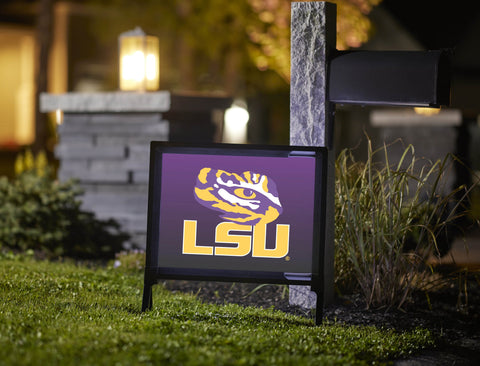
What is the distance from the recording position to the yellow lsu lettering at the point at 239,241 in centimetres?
634

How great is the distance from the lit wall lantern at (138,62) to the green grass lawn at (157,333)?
12.4 ft

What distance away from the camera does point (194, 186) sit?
6.40 m

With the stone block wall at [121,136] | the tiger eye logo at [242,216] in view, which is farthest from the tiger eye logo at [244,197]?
the stone block wall at [121,136]

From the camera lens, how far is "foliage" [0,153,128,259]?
9727 millimetres

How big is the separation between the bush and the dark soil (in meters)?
2.01

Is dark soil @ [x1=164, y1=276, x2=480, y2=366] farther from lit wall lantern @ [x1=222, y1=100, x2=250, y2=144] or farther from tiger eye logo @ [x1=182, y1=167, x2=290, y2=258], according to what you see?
lit wall lantern @ [x1=222, y1=100, x2=250, y2=144]

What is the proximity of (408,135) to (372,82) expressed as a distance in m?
7.95

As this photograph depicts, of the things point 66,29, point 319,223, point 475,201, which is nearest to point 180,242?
point 319,223

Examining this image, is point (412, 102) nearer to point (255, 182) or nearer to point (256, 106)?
point (255, 182)

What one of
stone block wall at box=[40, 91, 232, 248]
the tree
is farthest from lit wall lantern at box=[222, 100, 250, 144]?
the tree

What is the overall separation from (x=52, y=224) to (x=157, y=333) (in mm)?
4712

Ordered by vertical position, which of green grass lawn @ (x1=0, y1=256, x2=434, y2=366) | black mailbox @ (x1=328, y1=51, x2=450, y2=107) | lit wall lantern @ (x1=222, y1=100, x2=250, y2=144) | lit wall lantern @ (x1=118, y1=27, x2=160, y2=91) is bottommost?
green grass lawn @ (x1=0, y1=256, x2=434, y2=366)

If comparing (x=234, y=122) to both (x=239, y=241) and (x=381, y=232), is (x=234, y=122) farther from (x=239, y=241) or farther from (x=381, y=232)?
(x=239, y=241)

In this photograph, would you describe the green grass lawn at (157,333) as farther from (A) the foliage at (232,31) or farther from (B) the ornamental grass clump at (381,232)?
(A) the foliage at (232,31)
